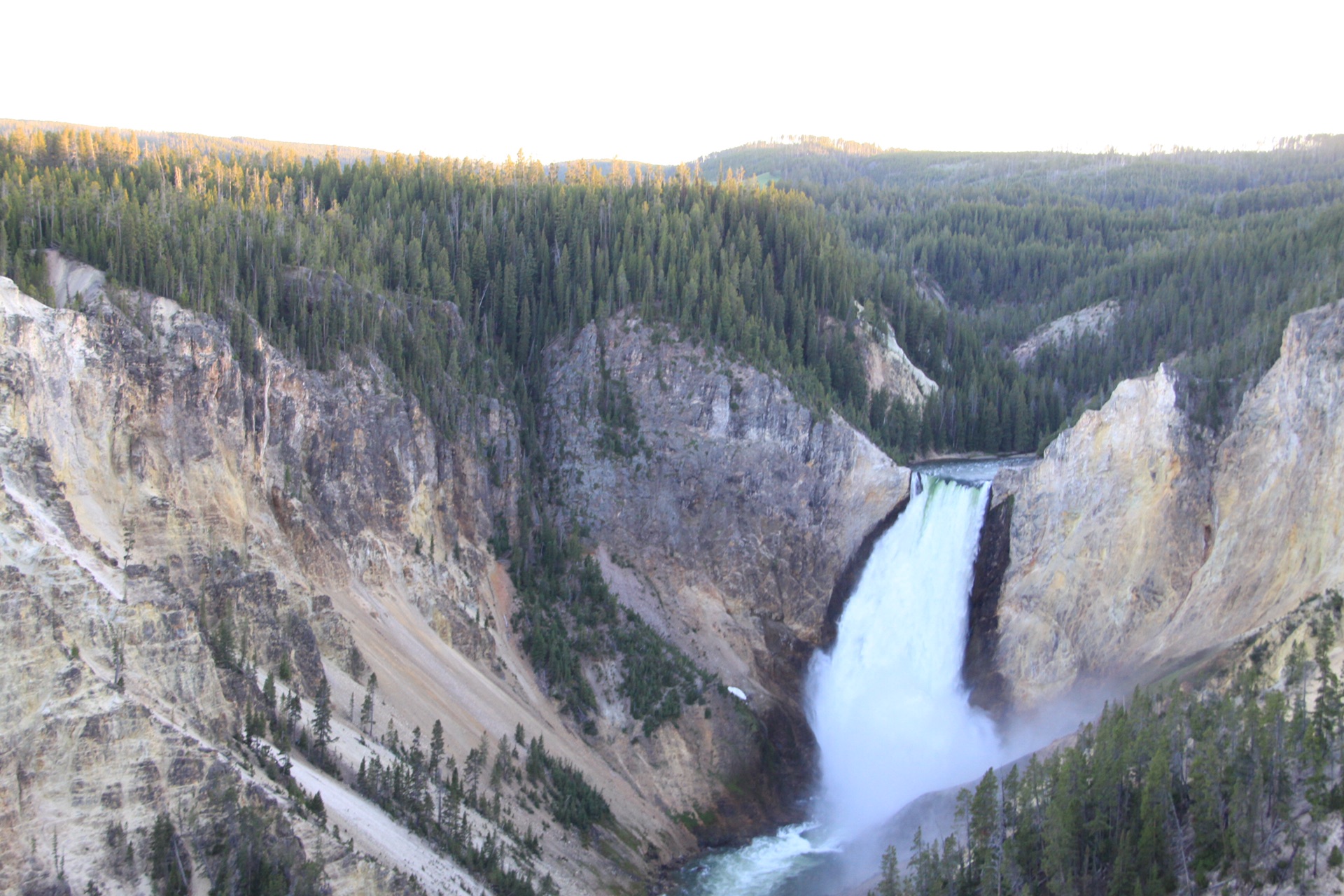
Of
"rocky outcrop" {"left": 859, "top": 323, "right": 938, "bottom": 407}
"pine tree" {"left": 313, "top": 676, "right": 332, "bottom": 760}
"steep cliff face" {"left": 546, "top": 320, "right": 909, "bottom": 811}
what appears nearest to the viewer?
"pine tree" {"left": 313, "top": 676, "right": 332, "bottom": 760}

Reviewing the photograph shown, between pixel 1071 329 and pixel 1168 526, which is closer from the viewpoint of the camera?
Result: pixel 1168 526

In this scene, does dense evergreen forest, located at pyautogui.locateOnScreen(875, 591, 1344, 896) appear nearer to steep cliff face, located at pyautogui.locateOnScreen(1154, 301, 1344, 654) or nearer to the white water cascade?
steep cliff face, located at pyautogui.locateOnScreen(1154, 301, 1344, 654)

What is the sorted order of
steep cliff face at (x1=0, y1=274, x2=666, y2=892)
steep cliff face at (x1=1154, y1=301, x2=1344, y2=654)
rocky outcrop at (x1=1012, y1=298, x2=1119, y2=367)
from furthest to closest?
rocky outcrop at (x1=1012, y1=298, x2=1119, y2=367) < steep cliff face at (x1=1154, y1=301, x2=1344, y2=654) < steep cliff face at (x1=0, y1=274, x2=666, y2=892)

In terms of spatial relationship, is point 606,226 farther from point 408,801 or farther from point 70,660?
point 70,660

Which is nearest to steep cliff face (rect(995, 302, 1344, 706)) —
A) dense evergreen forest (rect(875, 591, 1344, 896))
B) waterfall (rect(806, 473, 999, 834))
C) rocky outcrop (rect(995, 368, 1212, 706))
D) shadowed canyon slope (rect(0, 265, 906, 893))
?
rocky outcrop (rect(995, 368, 1212, 706))

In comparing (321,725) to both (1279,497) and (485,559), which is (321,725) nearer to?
(485,559)

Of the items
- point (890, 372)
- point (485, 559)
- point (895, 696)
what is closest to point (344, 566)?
point (485, 559)

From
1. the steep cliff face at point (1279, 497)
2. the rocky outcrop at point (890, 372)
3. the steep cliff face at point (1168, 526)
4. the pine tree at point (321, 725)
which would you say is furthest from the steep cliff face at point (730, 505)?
the pine tree at point (321, 725)
